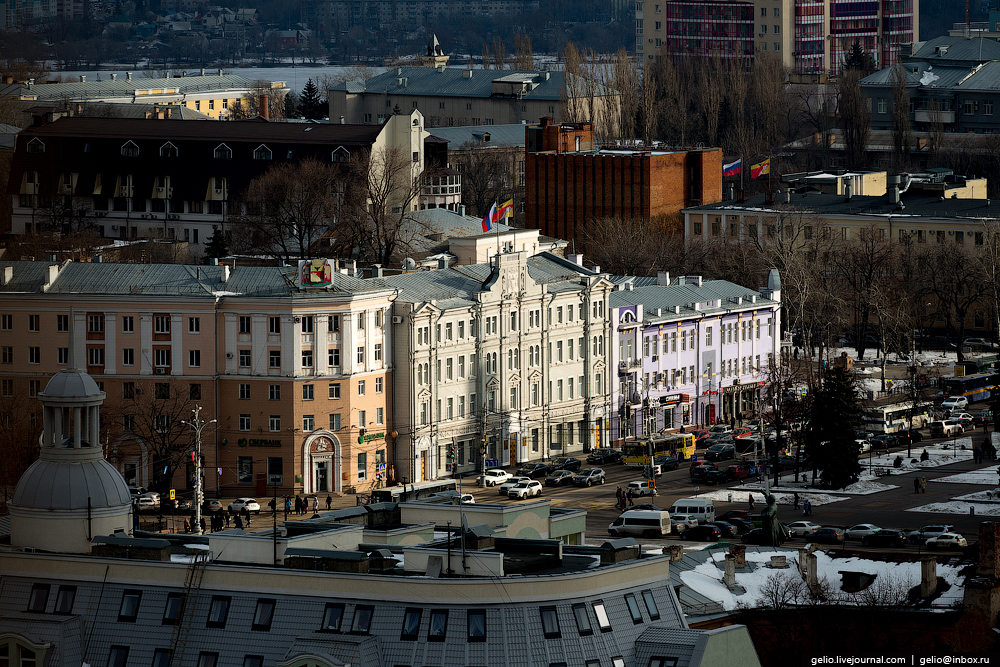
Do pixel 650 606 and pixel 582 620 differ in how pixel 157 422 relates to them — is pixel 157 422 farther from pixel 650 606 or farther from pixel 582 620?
pixel 582 620

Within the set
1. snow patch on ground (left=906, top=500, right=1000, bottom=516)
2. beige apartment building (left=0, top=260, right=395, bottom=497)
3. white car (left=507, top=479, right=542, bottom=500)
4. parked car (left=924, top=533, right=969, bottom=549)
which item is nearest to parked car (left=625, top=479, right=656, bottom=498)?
white car (left=507, top=479, right=542, bottom=500)

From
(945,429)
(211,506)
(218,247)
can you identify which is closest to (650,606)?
(211,506)

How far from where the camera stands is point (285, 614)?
49.5m

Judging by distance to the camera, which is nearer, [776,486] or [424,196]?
[776,486]

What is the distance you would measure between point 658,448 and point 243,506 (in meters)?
25.9

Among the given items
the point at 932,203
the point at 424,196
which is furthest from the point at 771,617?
the point at 424,196

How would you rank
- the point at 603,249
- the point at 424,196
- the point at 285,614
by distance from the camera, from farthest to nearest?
the point at 424,196 < the point at 603,249 < the point at 285,614

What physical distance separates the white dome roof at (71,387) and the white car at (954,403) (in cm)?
7629

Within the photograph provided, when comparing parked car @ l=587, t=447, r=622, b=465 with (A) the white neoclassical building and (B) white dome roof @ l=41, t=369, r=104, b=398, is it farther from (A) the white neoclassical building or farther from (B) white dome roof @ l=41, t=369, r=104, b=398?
(B) white dome roof @ l=41, t=369, r=104, b=398

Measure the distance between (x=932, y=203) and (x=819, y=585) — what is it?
363 feet

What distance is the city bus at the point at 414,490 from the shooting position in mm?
96562

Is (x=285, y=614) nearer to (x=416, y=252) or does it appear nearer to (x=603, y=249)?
(x=416, y=252)

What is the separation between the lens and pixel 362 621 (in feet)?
161

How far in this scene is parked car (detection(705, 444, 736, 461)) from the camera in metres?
115
